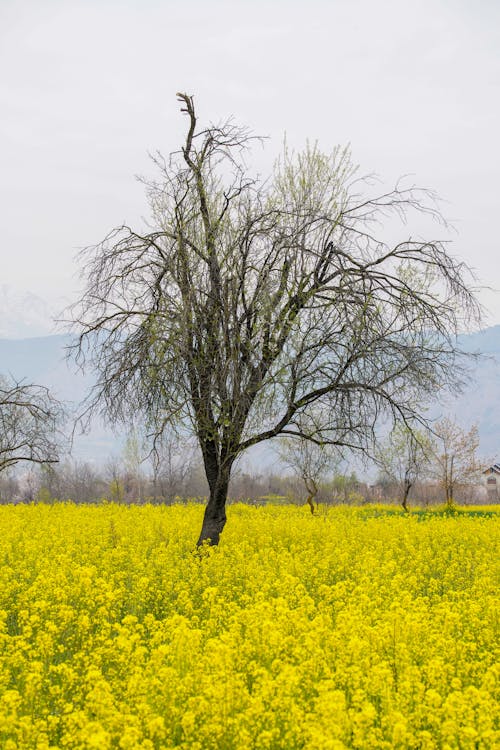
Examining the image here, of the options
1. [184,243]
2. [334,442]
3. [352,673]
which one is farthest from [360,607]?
[184,243]

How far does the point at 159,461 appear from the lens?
485 inches

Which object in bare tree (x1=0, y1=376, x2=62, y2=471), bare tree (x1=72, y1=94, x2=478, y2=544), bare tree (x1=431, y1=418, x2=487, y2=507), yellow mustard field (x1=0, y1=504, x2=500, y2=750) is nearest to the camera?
yellow mustard field (x1=0, y1=504, x2=500, y2=750)

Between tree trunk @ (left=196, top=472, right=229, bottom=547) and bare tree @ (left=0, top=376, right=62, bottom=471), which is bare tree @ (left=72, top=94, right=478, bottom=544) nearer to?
tree trunk @ (left=196, top=472, right=229, bottom=547)

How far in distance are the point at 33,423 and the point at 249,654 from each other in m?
17.9

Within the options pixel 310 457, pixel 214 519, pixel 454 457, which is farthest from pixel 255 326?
pixel 454 457

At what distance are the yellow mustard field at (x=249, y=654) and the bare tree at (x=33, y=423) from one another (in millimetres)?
7056

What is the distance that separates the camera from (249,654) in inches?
261

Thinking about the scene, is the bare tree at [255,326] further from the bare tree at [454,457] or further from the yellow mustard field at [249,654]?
the bare tree at [454,457]

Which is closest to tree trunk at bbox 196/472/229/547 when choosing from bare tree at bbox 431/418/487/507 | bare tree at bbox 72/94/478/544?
bare tree at bbox 72/94/478/544

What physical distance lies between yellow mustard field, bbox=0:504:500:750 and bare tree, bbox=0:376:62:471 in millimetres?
7056

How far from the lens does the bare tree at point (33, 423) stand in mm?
20953

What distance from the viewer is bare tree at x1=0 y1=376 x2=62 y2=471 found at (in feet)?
68.7

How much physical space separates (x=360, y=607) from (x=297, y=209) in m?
7.04

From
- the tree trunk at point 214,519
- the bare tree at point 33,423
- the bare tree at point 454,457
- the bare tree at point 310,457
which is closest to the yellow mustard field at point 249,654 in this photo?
the tree trunk at point 214,519
